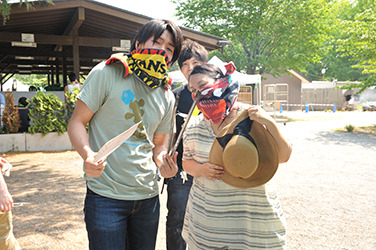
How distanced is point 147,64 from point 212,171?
0.69 m

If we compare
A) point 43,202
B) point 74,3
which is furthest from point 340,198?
point 74,3

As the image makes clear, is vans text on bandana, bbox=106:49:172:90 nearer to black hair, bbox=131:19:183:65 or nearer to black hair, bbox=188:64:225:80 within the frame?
black hair, bbox=131:19:183:65

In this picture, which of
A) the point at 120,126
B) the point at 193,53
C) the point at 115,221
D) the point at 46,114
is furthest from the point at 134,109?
the point at 46,114

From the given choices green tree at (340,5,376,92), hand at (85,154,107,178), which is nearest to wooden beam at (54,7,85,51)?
hand at (85,154,107,178)

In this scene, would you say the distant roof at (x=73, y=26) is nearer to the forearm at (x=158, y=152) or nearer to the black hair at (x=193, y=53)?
the black hair at (x=193, y=53)

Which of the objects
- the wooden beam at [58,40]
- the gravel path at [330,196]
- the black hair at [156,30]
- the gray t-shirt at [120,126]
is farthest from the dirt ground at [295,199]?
the wooden beam at [58,40]

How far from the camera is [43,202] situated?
5.35 m

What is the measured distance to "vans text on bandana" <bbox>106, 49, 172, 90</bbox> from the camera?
1.86m

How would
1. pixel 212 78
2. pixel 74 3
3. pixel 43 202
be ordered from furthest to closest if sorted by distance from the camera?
1. pixel 74 3
2. pixel 43 202
3. pixel 212 78

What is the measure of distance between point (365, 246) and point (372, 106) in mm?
33649

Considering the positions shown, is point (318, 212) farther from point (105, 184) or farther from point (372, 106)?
point (372, 106)

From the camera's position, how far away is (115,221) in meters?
1.78

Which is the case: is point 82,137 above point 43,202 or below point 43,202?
above

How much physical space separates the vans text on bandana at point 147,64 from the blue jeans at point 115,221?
2.21 feet
